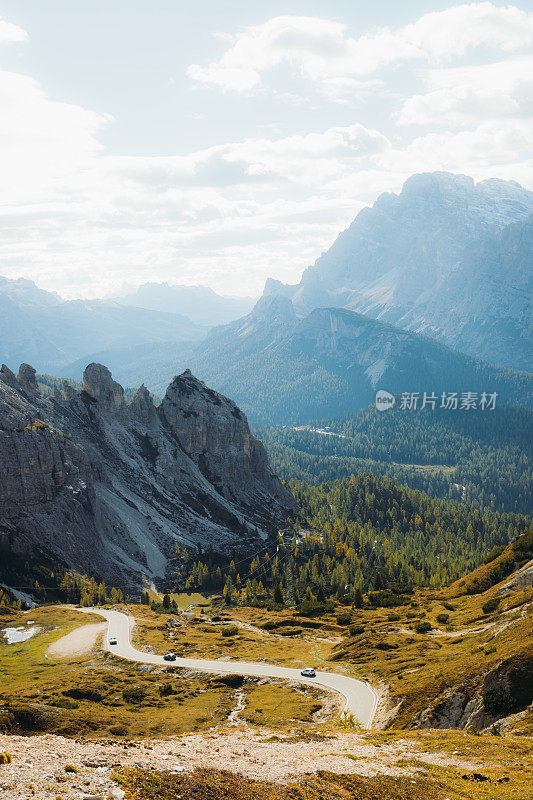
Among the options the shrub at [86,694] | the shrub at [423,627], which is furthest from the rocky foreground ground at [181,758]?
the shrub at [423,627]

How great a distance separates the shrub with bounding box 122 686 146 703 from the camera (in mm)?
75000

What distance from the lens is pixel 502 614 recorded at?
9444 cm

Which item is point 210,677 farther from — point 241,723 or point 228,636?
point 228,636

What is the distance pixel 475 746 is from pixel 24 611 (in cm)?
12615

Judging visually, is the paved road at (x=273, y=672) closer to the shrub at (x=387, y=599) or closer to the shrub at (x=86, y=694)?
the shrub at (x=86, y=694)

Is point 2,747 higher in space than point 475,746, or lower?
higher

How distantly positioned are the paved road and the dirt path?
298cm

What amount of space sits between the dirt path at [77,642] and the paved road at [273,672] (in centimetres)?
298

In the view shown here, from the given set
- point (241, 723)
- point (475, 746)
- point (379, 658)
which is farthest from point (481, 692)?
point (379, 658)

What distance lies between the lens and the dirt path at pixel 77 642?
10256cm

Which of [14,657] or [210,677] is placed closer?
[210,677]

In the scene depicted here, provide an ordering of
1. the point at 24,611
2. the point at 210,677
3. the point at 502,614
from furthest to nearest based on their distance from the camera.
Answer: the point at 24,611
the point at 502,614
the point at 210,677

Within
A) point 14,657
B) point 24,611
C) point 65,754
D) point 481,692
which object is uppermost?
point 65,754

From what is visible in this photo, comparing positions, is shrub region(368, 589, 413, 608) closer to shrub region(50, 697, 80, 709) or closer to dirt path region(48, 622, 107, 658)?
dirt path region(48, 622, 107, 658)
